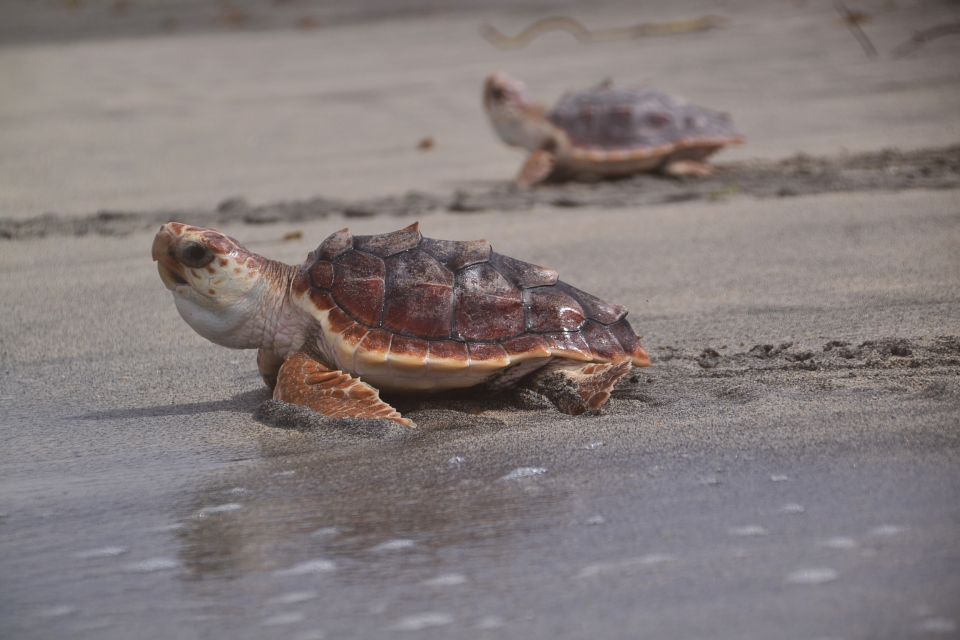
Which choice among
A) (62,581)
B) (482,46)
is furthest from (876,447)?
(482,46)

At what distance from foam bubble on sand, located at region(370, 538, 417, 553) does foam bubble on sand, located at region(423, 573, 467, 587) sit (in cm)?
16

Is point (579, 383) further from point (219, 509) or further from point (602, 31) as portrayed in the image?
point (602, 31)

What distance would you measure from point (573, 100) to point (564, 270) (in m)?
2.66

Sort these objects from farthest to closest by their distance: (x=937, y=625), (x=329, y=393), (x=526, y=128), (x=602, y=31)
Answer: (x=602, y=31), (x=526, y=128), (x=329, y=393), (x=937, y=625)

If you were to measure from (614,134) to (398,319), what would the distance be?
12.9 ft

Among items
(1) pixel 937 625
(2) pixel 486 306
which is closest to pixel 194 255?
(2) pixel 486 306

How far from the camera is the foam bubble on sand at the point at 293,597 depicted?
7.50 ft

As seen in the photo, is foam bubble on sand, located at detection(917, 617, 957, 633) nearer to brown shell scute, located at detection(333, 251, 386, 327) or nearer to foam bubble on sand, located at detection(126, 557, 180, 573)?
foam bubble on sand, located at detection(126, 557, 180, 573)

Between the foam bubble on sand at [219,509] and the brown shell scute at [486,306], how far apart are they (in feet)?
2.62

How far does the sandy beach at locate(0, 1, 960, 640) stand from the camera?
7.41 ft

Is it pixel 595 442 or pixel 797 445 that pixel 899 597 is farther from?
pixel 595 442

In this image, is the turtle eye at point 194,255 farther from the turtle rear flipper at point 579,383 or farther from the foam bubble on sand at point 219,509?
the turtle rear flipper at point 579,383

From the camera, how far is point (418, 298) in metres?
3.24

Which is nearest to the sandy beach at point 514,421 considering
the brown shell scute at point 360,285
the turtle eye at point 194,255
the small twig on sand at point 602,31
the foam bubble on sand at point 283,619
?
the foam bubble on sand at point 283,619
